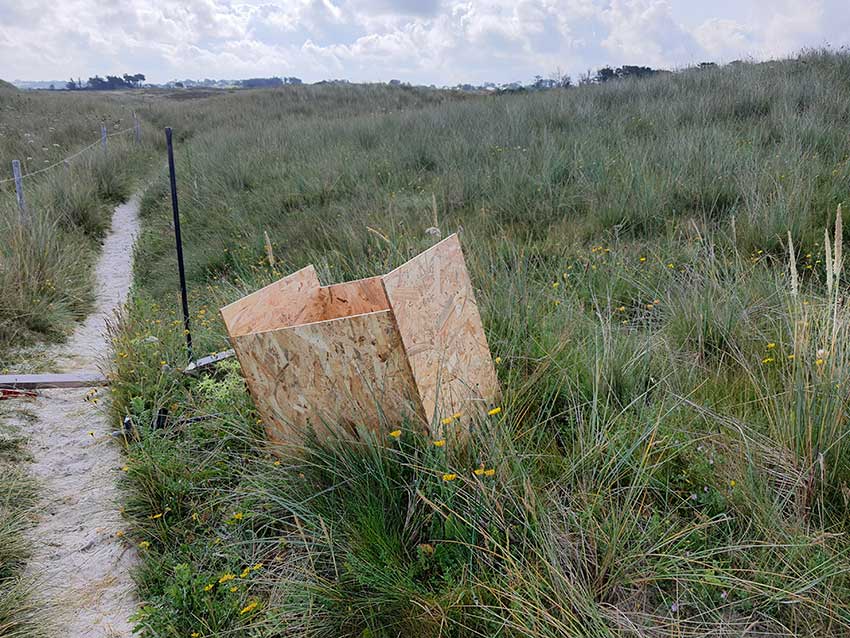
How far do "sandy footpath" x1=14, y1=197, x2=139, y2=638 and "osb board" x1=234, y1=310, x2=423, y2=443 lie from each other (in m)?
1.00

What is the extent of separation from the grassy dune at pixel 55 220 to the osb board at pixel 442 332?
391cm

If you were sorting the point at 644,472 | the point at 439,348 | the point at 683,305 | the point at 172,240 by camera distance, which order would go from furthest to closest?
the point at 172,240 < the point at 683,305 < the point at 439,348 < the point at 644,472

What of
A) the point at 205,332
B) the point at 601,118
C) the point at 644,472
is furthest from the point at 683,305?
the point at 601,118

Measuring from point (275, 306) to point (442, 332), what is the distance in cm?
95

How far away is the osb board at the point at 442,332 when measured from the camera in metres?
2.34

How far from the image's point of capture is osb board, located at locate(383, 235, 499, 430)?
234 cm

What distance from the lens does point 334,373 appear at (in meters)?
2.41

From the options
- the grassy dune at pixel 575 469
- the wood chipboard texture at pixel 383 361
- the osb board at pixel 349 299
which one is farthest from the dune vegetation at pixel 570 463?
the osb board at pixel 349 299

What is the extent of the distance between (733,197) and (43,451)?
6124mm

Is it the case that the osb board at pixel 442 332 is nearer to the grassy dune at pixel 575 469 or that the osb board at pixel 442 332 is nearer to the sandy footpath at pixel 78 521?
the grassy dune at pixel 575 469

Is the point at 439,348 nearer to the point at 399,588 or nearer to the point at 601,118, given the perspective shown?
the point at 399,588

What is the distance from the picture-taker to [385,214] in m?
6.82

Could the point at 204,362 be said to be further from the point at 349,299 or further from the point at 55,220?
the point at 55,220

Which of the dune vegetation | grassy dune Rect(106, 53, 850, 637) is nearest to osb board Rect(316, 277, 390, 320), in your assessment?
grassy dune Rect(106, 53, 850, 637)
